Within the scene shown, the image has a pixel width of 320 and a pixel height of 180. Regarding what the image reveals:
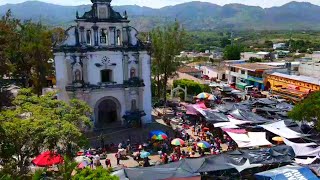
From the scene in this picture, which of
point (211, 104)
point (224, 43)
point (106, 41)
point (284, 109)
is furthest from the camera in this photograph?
point (224, 43)

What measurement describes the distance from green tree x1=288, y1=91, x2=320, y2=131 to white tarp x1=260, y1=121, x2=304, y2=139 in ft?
3.52

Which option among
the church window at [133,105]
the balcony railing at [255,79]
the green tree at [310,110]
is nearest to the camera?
the green tree at [310,110]

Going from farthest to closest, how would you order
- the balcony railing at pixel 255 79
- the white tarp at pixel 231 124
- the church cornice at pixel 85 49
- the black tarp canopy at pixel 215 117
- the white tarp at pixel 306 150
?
the balcony railing at pixel 255 79 → the church cornice at pixel 85 49 → the black tarp canopy at pixel 215 117 → the white tarp at pixel 231 124 → the white tarp at pixel 306 150

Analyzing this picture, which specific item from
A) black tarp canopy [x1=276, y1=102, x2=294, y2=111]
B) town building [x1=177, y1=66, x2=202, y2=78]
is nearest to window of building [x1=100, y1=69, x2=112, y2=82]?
black tarp canopy [x1=276, y1=102, x2=294, y2=111]

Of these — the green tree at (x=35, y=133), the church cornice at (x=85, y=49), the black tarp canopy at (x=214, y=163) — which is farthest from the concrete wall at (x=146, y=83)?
the green tree at (x=35, y=133)

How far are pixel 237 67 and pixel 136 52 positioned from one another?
27601 mm

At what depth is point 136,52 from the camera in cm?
3162

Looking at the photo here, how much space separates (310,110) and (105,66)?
52.9 ft

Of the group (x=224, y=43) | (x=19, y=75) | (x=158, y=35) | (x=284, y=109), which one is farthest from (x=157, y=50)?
(x=224, y=43)

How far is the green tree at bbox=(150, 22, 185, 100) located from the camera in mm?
39906

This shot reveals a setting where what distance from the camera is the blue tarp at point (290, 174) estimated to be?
17.5 meters

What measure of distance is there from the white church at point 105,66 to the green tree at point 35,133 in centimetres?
1163

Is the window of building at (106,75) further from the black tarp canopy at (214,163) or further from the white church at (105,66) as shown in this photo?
the black tarp canopy at (214,163)

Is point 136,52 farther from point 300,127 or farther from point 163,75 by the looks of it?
point 300,127
